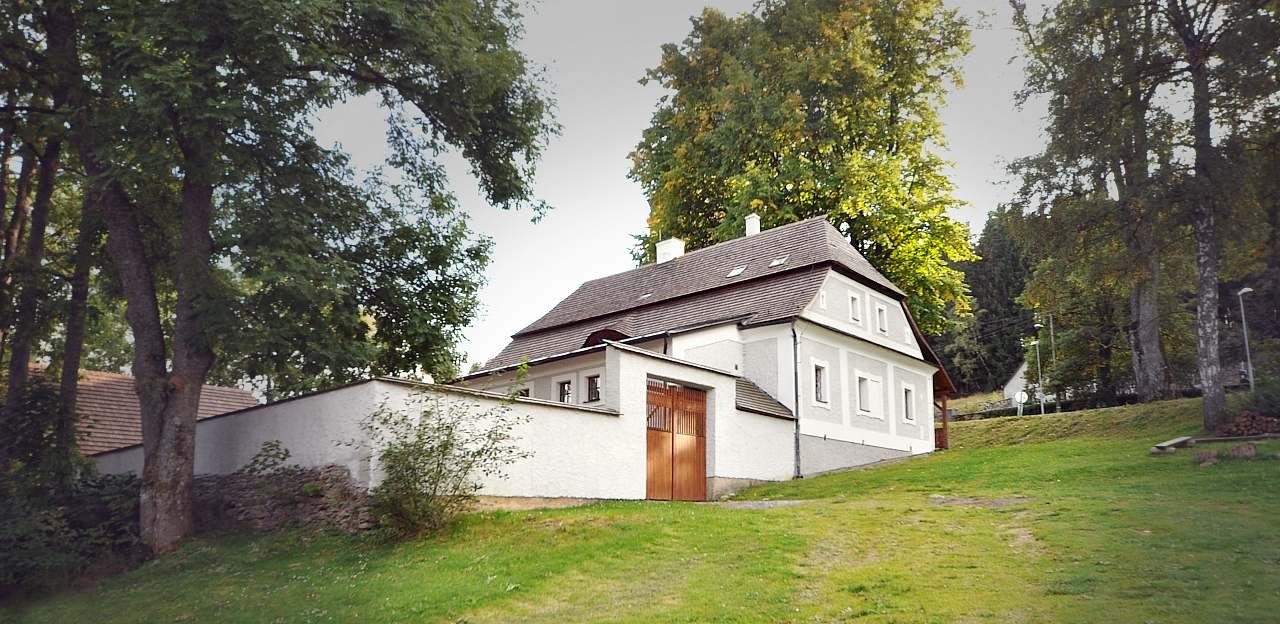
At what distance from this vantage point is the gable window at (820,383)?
29.0m

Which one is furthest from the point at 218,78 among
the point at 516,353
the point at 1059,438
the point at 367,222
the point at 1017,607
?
the point at 1059,438

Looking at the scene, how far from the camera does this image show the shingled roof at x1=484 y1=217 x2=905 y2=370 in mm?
30141

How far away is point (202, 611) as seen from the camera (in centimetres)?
1283

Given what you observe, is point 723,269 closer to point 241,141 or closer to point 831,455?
point 831,455

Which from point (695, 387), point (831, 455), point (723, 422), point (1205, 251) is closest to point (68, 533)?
point (695, 387)

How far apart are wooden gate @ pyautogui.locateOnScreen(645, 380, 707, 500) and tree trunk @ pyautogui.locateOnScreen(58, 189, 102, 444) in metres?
12.5

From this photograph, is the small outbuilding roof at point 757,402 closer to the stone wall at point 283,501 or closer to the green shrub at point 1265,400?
the stone wall at point 283,501

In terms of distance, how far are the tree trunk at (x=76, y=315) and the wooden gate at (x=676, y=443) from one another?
12.5 metres

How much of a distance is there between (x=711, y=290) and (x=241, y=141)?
17334 mm

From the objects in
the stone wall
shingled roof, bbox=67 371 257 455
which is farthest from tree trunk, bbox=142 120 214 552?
shingled roof, bbox=67 371 257 455

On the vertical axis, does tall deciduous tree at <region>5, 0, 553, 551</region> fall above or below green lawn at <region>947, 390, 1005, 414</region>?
above

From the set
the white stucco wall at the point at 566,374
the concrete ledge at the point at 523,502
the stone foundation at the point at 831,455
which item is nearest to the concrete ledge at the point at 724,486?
the stone foundation at the point at 831,455

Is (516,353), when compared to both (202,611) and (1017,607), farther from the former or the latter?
(1017,607)

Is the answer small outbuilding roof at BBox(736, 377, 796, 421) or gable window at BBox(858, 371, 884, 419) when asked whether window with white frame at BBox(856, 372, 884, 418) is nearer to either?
gable window at BBox(858, 371, 884, 419)
